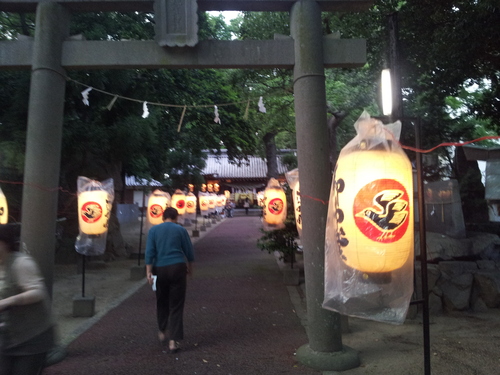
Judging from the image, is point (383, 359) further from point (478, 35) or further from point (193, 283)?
point (478, 35)

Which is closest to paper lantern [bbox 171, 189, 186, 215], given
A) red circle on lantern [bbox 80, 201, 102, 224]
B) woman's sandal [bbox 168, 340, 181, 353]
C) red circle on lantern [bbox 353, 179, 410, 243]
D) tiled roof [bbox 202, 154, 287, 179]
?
red circle on lantern [bbox 80, 201, 102, 224]

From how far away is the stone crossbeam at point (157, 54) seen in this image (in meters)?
5.56

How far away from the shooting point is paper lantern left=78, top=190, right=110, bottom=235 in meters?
8.26

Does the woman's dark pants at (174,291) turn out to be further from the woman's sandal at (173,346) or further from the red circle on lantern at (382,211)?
the red circle on lantern at (382,211)

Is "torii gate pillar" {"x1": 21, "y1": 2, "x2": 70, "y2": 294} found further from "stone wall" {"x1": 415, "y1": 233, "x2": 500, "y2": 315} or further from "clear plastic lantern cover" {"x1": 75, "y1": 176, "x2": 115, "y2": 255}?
"stone wall" {"x1": 415, "y1": 233, "x2": 500, "y2": 315}

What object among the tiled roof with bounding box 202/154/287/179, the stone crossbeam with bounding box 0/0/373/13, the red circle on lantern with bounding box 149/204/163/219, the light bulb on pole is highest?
the tiled roof with bounding box 202/154/287/179

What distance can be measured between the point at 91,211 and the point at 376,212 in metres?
6.21

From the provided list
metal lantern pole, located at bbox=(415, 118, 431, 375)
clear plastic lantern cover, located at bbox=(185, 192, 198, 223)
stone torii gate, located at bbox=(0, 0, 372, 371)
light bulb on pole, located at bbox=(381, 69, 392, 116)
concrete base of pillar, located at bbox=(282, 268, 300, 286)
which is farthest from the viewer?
clear plastic lantern cover, located at bbox=(185, 192, 198, 223)

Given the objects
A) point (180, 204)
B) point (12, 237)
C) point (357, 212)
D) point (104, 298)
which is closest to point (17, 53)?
point (12, 237)

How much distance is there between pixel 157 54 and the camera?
5.57 m

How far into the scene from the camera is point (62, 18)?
5621 mm

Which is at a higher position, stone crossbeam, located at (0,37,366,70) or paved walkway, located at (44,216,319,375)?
stone crossbeam, located at (0,37,366,70)

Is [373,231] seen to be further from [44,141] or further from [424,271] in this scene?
[44,141]

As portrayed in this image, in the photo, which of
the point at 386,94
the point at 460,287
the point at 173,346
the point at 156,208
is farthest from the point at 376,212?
the point at 156,208
